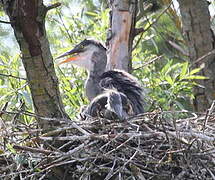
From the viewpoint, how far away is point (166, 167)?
12.2 ft

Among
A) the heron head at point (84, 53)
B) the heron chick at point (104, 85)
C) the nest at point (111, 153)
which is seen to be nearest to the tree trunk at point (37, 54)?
the nest at point (111, 153)

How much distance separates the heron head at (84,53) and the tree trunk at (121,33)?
0.14m

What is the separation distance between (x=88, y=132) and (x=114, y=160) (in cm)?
34

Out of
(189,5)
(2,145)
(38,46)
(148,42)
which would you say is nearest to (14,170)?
(2,145)

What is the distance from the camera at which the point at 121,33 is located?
17.8 ft

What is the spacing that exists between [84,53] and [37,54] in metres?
1.91

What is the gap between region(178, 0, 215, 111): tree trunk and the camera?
5.68 meters

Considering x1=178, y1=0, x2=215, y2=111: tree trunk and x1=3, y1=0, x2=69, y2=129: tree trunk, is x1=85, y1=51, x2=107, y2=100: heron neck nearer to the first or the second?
x1=178, y1=0, x2=215, y2=111: tree trunk

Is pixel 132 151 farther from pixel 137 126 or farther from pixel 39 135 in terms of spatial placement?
pixel 39 135

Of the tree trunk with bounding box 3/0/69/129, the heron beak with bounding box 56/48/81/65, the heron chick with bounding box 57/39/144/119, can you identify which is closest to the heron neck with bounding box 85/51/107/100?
the heron chick with bounding box 57/39/144/119

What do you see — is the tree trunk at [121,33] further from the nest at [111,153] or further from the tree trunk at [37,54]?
the tree trunk at [37,54]

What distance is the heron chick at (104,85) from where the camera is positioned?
434cm

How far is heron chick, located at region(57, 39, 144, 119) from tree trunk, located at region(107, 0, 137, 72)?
93mm

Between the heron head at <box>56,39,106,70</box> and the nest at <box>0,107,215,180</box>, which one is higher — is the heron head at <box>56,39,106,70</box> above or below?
above
